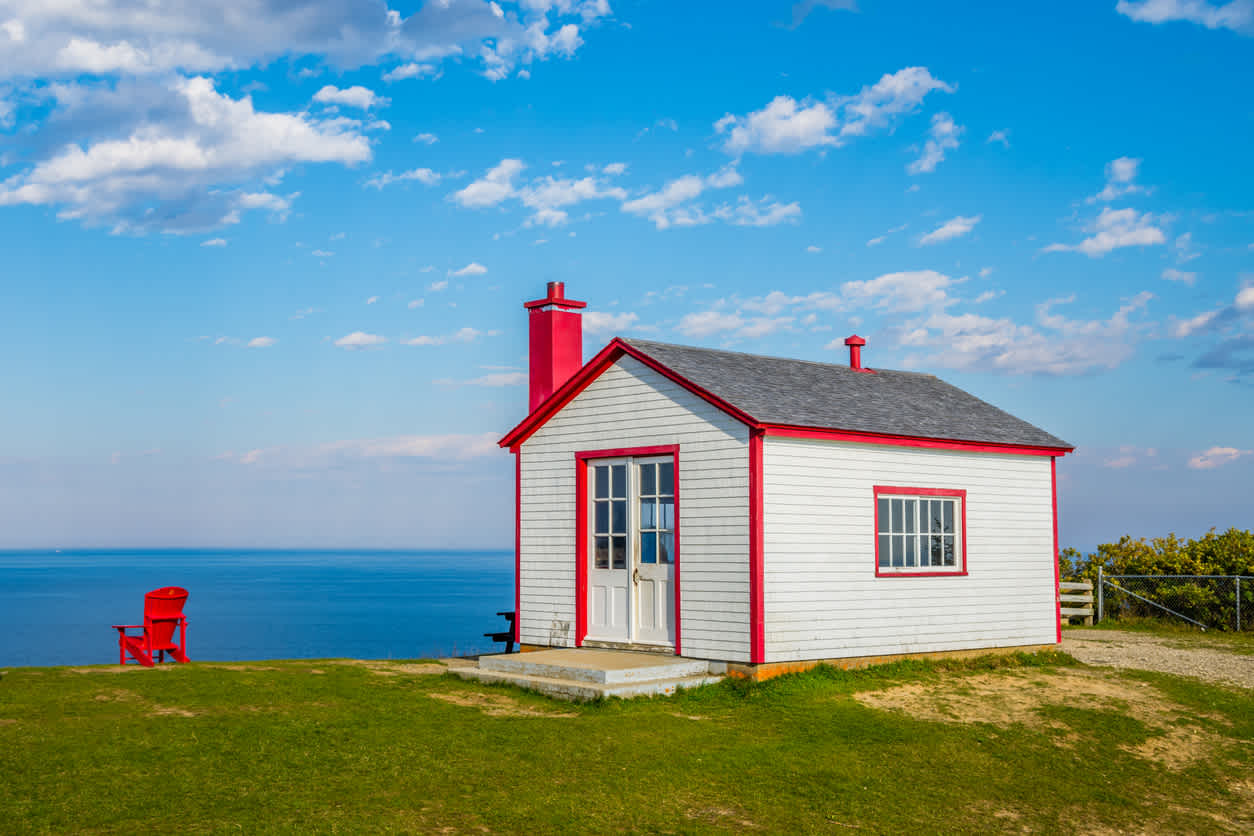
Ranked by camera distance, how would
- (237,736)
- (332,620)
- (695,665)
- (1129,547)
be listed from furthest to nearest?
(332,620)
(1129,547)
(695,665)
(237,736)

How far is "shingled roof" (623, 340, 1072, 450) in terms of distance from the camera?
1494cm

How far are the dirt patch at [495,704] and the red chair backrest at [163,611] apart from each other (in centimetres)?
762

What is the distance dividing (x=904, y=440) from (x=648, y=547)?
13.5ft

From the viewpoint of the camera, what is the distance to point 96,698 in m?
12.4

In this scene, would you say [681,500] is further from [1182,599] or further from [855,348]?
[1182,599]

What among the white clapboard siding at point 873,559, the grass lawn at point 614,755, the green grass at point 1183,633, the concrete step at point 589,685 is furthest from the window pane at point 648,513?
the green grass at point 1183,633

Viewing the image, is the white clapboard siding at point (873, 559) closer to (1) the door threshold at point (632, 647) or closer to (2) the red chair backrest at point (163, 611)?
(1) the door threshold at point (632, 647)

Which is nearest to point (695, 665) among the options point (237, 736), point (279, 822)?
point (237, 736)

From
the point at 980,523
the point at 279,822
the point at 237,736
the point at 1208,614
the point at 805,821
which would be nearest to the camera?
the point at 279,822

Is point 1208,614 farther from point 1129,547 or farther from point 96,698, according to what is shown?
point 96,698

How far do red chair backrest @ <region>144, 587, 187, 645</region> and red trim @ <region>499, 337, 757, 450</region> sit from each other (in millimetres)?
6645

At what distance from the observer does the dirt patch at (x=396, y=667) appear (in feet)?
50.4

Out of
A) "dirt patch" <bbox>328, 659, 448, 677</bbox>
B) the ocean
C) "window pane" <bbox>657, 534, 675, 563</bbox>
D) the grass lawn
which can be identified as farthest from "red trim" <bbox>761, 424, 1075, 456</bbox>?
the ocean

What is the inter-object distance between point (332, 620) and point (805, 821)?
3290 inches
